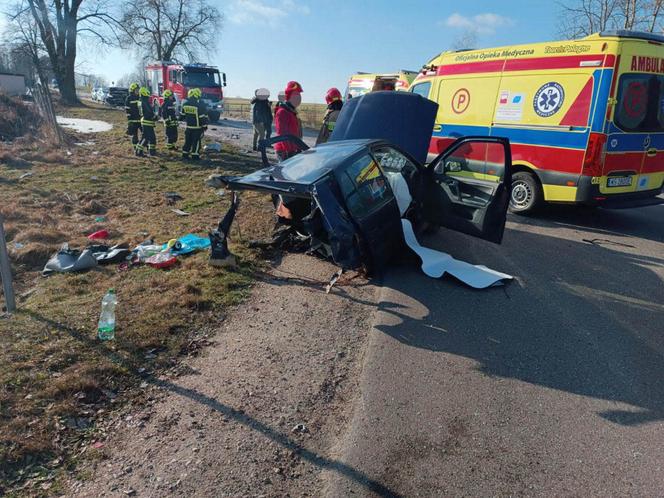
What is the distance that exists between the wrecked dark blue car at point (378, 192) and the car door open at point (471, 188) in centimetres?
1

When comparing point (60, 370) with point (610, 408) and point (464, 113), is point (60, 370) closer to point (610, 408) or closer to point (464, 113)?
point (610, 408)

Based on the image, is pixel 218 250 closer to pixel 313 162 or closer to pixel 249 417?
pixel 313 162

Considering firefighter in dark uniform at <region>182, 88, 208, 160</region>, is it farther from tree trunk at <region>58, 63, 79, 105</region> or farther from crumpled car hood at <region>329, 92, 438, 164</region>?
tree trunk at <region>58, 63, 79, 105</region>

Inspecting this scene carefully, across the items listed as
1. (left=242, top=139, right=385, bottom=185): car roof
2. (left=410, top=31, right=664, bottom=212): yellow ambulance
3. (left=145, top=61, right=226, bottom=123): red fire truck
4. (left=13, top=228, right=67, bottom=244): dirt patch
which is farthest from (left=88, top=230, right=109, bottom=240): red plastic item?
(left=145, top=61, right=226, bottom=123): red fire truck

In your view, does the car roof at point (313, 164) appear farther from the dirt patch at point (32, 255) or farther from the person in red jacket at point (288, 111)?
the dirt patch at point (32, 255)

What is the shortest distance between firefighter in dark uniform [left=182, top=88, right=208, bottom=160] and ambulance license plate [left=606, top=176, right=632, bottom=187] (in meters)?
9.62

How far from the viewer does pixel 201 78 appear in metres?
26.7

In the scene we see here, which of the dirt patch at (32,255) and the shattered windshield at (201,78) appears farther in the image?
the shattered windshield at (201,78)

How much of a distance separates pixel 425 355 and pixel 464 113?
6.52m

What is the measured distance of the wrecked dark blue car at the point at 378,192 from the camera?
14.4 feet

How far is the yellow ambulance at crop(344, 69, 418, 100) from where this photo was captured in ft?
55.4

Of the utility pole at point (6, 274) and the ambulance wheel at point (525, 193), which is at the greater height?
the ambulance wheel at point (525, 193)

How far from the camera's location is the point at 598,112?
21.8 ft

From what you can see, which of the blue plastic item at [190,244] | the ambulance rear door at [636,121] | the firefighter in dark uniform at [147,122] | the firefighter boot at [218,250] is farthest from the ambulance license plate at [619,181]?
the firefighter in dark uniform at [147,122]
